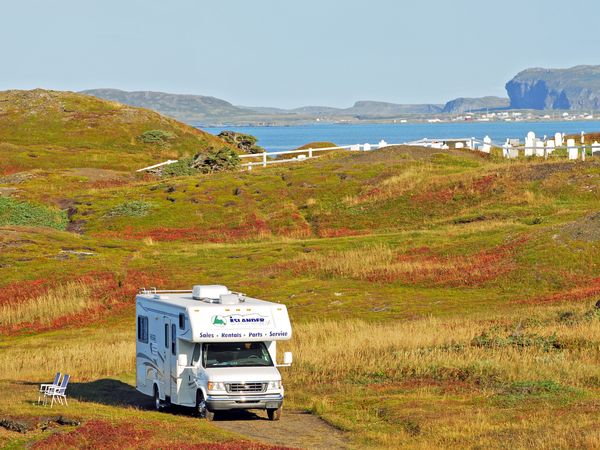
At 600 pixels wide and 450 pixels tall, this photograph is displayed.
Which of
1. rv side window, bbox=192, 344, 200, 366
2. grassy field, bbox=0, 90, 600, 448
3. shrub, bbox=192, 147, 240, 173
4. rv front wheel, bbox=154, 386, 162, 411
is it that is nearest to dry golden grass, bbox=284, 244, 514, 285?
grassy field, bbox=0, 90, 600, 448

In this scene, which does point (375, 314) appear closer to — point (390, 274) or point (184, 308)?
point (390, 274)

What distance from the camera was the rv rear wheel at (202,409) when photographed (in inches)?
1091

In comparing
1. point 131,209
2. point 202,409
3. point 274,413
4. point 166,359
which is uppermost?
point 166,359

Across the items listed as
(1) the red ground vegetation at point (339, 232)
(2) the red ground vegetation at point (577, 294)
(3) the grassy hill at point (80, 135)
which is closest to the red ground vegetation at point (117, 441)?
(2) the red ground vegetation at point (577, 294)

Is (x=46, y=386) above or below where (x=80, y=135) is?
below

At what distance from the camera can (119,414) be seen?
28.0 m

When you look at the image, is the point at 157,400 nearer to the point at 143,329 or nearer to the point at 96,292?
the point at 143,329

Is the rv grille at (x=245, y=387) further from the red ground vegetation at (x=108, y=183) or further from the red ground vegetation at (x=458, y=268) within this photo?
the red ground vegetation at (x=108, y=183)

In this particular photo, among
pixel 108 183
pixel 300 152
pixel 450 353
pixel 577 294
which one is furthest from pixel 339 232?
pixel 450 353

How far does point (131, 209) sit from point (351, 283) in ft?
86.4

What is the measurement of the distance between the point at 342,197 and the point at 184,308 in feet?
160

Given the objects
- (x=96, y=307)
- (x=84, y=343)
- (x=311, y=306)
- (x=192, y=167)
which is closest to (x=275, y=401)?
(x=84, y=343)

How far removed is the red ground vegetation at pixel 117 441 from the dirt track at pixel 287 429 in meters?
2.37

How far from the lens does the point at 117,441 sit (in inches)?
915
